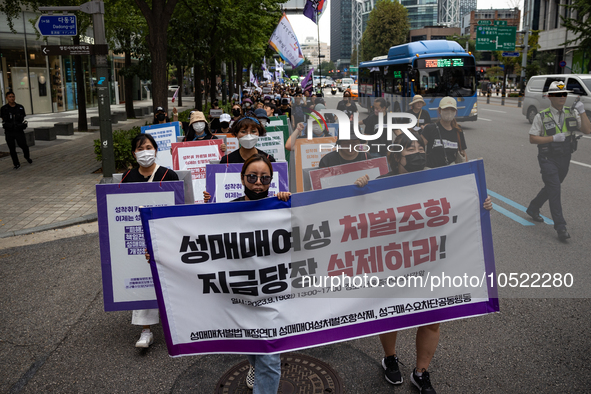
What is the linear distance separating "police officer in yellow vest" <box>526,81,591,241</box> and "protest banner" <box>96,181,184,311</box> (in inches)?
211

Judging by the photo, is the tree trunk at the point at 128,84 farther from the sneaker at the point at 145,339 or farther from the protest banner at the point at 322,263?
the protest banner at the point at 322,263

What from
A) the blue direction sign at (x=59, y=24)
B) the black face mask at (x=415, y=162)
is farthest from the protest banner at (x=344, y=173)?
the blue direction sign at (x=59, y=24)

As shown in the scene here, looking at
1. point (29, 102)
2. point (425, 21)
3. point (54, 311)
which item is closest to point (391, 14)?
point (29, 102)

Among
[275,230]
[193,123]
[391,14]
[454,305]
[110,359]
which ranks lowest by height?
[110,359]

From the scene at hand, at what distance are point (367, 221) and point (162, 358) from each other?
226cm

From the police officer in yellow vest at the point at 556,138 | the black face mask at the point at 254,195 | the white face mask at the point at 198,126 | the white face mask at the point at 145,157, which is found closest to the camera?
the black face mask at the point at 254,195

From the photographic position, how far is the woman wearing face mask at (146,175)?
15.5ft

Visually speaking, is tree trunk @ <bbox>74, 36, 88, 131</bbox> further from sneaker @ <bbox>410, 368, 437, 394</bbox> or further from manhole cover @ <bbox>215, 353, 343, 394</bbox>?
sneaker @ <bbox>410, 368, 437, 394</bbox>

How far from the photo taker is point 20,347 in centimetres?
476

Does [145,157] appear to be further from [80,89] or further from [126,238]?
[80,89]

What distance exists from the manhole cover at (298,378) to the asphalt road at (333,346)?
3.7 inches

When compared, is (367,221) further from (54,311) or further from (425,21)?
(425,21)

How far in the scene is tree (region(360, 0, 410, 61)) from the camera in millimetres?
82438

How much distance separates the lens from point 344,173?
19.6 feet
